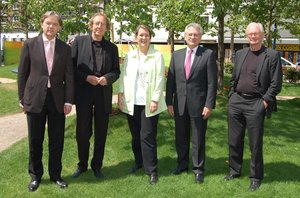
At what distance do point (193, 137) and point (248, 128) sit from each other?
77cm

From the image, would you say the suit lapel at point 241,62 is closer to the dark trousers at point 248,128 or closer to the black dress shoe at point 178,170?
the dark trousers at point 248,128

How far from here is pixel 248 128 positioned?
5.14 metres

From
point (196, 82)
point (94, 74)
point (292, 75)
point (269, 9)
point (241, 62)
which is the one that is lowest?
point (292, 75)

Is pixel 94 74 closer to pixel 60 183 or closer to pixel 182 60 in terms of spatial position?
pixel 182 60

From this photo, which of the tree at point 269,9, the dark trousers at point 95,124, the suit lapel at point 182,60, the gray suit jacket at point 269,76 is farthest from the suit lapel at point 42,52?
the tree at point 269,9

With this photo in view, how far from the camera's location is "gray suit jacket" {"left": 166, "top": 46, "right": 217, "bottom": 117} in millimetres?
5133

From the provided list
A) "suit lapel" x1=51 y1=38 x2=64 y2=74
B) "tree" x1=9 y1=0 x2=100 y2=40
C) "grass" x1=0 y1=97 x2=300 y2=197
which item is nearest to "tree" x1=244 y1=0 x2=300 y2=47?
"tree" x1=9 y1=0 x2=100 y2=40

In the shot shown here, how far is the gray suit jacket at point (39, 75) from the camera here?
188 inches

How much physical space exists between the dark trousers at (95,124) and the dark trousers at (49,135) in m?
0.31

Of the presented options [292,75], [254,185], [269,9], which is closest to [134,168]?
[254,185]

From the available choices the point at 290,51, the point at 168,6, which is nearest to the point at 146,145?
the point at 168,6

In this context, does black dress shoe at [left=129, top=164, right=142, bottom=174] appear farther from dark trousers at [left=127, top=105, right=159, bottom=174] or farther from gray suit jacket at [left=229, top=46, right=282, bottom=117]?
gray suit jacket at [left=229, top=46, right=282, bottom=117]

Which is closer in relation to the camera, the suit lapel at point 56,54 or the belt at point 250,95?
the suit lapel at point 56,54

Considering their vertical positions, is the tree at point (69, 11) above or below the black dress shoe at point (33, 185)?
above
